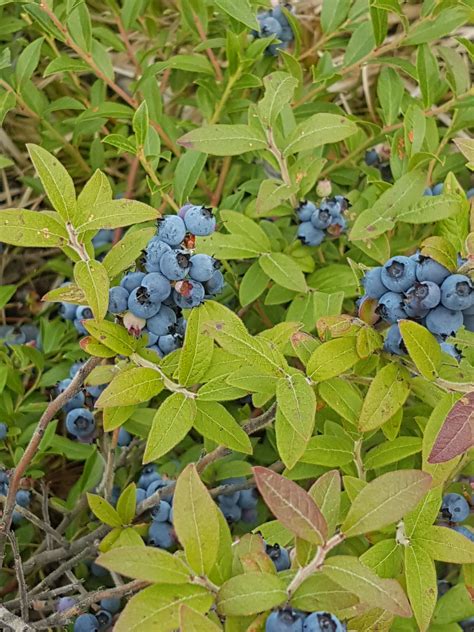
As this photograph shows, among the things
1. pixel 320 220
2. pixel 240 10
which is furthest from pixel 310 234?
pixel 240 10

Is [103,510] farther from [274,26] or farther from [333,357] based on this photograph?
[274,26]

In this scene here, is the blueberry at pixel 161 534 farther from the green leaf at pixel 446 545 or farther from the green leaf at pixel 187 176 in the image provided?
the green leaf at pixel 187 176

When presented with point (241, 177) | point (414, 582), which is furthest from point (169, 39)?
point (414, 582)

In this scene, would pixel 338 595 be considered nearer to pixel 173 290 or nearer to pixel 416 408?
pixel 173 290

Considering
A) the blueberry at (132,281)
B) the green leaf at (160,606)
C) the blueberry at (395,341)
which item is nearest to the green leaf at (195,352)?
the blueberry at (132,281)

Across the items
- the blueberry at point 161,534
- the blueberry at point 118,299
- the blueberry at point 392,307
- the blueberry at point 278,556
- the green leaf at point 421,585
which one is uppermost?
the blueberry at point 392,307

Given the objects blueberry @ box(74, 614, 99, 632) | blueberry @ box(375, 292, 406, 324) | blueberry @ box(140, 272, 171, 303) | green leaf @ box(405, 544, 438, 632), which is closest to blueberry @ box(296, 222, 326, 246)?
blueberry @ box(375, 292, 406, 324)
